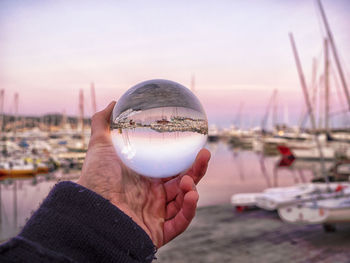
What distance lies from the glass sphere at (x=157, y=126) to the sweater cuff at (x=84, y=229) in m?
0.37

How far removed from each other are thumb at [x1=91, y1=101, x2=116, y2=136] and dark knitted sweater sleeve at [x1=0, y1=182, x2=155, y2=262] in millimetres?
609

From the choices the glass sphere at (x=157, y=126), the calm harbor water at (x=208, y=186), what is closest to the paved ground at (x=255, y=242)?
the calm harbor water at (x=208, y=186)

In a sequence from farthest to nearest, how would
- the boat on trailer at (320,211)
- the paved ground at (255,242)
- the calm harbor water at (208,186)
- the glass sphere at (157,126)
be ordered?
the calm harbor water at (208,186) → the boat on trailer at (320,211) → the paved ground at (255,242) → the glass sphere at (157,126)

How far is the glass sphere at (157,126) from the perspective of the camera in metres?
1.67

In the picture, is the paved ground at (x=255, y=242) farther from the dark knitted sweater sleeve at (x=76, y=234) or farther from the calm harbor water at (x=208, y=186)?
the dark knitted sweater sleeve at (x=76, y=234)

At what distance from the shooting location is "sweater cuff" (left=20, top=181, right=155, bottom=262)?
1.19m

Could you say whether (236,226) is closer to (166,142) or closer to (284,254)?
(284,254)

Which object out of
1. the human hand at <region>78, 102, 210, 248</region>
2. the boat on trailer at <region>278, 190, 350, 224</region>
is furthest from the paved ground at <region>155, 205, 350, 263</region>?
the human hand at <region>78, 102, 210, 248</region>

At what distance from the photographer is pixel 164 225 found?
1.94 m

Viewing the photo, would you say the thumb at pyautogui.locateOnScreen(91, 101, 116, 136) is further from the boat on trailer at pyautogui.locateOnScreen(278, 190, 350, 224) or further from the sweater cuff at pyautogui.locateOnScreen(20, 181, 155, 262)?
the boat on trailer at pyautogui.locateOnScreen(278, 190, 350, 224)

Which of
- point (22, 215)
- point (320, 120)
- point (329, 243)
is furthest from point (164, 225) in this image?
point (320, 120)

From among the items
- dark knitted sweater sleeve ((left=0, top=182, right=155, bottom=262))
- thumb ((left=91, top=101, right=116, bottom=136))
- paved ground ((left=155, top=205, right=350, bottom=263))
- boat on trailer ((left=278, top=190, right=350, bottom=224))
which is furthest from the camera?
boat on trailer ((left=278, top=190, right=350, bottom=224))

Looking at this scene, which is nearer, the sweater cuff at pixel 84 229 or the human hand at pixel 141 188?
the sweater cuff at pixel 84 229

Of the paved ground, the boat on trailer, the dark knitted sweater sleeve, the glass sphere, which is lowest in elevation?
the paved ground
